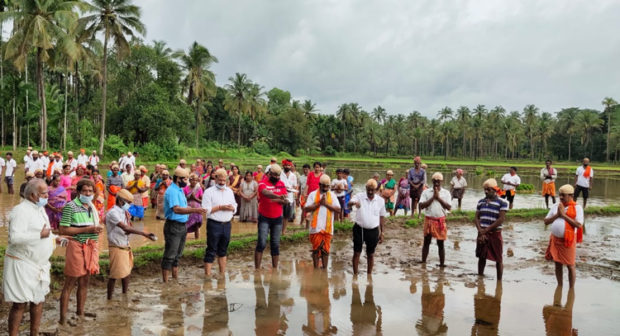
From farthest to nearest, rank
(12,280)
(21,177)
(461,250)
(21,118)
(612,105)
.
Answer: (612,105), (21,118), (21,177), (461,250), (12,280)

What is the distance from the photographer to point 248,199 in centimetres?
1149

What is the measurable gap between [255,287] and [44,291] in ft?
9.84

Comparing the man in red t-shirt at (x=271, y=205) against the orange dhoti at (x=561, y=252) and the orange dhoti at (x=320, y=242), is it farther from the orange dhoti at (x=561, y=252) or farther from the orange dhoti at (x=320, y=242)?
the orange dhoti at (x=561, y=252)

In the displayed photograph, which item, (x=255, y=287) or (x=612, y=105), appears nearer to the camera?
(x=255, y=287)

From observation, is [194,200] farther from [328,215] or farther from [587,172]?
[587,172]

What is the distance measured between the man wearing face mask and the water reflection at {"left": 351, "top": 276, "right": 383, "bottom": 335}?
3.17 m

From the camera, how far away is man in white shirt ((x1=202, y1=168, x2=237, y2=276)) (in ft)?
22.2

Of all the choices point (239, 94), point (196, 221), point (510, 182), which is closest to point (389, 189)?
point (510, 182)

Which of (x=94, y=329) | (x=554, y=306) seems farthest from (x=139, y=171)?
(x=554, y=306)

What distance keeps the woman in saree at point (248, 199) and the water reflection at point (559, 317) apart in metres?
7.16

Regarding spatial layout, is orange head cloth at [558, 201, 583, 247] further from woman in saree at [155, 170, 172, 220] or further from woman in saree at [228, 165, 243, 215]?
woman in saree at [155, 170, 172, 220]

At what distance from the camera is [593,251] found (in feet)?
31.8

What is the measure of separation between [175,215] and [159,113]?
108 ft

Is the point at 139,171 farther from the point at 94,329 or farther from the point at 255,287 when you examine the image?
the point at 94,329
